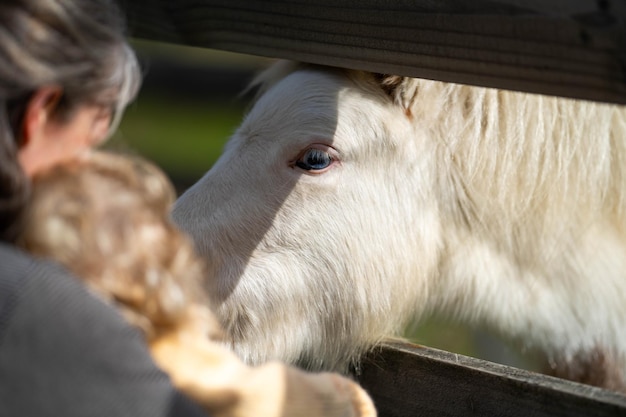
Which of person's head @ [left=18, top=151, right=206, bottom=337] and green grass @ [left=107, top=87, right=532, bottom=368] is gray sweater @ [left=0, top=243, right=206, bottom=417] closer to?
person's head @ [left=18, top=151, right=206, bottom=337]

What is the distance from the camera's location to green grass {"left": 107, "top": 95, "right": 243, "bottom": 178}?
9891mm

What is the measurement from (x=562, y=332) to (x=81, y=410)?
1.51 m

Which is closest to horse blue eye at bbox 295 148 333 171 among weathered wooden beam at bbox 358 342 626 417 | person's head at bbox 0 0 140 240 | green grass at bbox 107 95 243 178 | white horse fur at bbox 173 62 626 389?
white horse fur at bbox 173 62 626 389

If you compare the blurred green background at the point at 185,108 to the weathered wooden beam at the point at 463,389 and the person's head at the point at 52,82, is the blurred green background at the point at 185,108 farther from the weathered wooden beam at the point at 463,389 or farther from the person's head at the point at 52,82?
the person's head at the point at 52,82

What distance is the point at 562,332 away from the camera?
2.12 meters

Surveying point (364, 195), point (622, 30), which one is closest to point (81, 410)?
point (622, 30)

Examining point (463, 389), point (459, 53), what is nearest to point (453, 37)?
point (459, 53)

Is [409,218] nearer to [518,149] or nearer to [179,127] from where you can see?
[518,149]

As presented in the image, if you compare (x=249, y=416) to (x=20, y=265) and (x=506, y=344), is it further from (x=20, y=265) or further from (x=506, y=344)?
(x=506, y=344)

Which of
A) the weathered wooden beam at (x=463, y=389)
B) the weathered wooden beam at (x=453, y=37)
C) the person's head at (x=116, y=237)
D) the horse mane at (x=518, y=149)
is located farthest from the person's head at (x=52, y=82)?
the horse mane at (x=518, y=149)

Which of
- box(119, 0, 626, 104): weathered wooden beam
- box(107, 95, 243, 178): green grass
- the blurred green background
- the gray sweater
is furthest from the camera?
box(107, 95, 243, 178): green grass

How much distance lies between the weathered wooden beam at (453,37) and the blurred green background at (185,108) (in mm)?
4928

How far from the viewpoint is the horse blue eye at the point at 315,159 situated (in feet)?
6.64

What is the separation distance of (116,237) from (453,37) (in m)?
0.70
